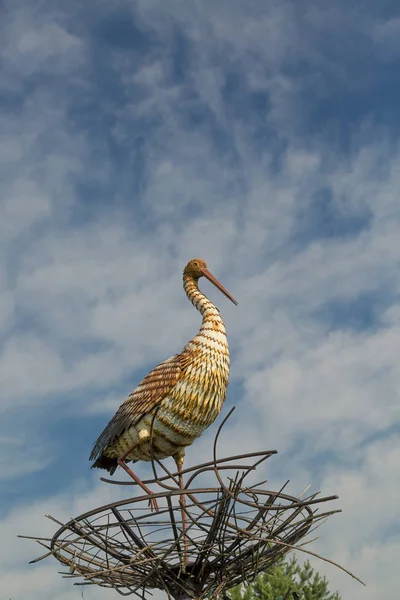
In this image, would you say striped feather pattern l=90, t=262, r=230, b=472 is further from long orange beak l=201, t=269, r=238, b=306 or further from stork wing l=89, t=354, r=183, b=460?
long orange beak l=201, t=269, r=238, b=306

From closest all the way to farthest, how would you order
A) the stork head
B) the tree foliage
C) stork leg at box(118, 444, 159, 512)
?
1. stork leg at box(118, 444, 159, 512)
2. the stork head
3. the tree foliage

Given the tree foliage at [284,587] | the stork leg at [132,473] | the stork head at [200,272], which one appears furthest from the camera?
the tree foliage at [284,587]

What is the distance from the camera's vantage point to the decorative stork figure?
7254mm

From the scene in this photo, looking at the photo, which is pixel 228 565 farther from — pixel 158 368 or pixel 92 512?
pixel 158 368

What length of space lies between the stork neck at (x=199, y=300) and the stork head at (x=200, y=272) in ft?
0.16

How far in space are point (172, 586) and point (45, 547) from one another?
3.53ft

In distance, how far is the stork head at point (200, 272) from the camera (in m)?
8.39

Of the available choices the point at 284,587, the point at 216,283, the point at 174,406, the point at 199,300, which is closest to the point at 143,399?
the point at 174,406

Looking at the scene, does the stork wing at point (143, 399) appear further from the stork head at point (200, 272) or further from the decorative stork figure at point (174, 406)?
the stork head at point (200, 272)

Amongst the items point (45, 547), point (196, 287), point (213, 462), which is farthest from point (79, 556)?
point (196, 287)

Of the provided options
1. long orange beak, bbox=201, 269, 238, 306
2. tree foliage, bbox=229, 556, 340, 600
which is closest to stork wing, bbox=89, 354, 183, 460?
long orange beak, bbox=201, 269, 238, 306

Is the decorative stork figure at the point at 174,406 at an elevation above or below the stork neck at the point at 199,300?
below

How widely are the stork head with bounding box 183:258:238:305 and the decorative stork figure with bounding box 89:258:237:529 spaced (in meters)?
0.68

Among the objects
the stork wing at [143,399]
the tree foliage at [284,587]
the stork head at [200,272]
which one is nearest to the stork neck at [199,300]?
the stork head at [200,272]
